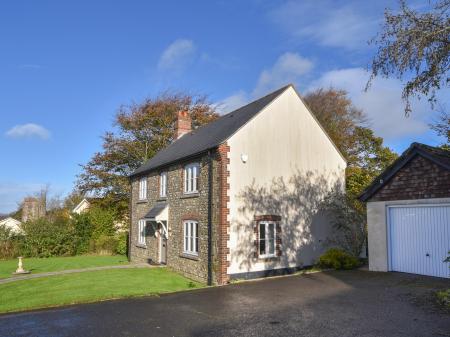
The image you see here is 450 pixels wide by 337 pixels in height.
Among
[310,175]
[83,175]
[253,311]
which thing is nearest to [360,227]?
[310,175]

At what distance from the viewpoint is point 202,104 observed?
133 feet

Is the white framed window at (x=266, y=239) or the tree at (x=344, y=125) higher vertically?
the tree at (x=344, y=125)

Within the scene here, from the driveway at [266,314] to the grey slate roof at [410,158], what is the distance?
12.3 feet

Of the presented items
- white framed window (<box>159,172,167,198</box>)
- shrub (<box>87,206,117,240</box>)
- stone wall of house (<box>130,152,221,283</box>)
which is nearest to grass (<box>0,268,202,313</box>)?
stone wall of house (<box>130,152,221,283</box>)

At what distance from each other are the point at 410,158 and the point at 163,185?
39.0 feet

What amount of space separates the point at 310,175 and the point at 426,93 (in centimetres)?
878

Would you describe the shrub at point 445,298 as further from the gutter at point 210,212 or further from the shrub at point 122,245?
the shrub at point 122,245

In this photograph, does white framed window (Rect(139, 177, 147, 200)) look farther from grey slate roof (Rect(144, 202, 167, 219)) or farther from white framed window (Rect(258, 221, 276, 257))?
white framed window (Rect(258, 221, 276, 257))

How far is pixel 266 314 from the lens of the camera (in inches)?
384

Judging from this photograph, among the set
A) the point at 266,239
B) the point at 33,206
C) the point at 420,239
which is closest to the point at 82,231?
the point at 33,206

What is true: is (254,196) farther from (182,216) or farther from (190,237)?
(182,216)

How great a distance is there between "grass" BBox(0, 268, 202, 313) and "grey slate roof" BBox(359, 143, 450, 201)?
7.82m

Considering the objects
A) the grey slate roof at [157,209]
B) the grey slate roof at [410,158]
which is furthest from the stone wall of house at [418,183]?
the grey slate roof at [157,209]

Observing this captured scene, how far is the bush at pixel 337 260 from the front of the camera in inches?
667
